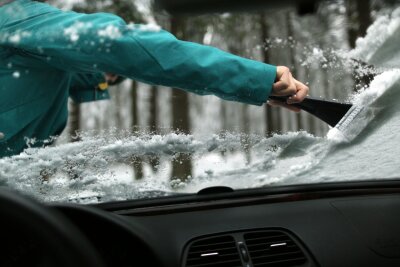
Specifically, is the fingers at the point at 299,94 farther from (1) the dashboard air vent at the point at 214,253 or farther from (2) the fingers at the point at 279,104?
(1) the dashboard air vent at the point at 214,253

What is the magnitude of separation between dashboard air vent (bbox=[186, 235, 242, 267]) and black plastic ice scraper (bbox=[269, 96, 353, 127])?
2.48 ft

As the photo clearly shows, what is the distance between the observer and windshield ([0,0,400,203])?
255 centimetres

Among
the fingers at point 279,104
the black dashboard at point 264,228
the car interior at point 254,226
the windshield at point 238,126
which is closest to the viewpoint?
the car interior at point 254,226

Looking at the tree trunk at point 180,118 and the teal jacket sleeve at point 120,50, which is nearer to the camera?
the teal jacket sleeve at point 120,50

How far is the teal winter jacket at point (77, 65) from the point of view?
2.36 meters

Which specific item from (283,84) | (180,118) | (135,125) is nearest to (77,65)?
(135,125)

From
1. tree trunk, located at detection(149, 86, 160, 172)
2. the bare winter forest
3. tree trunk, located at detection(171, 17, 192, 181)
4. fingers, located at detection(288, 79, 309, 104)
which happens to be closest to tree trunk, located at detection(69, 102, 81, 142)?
the bare winter forest

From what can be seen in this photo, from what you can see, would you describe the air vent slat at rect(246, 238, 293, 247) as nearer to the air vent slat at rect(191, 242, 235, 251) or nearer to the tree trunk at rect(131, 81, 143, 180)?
the air vent slat at rect(191, 242, 235, 251)

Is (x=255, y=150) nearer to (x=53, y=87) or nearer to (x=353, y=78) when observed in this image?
(x=353, y=78)

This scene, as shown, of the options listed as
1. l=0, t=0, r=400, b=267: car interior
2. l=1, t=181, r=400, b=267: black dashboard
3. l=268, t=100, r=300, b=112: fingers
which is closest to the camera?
l=0, t=0, r=400, b=267: car interior

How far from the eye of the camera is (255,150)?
2.83m

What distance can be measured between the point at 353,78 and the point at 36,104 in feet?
5.18

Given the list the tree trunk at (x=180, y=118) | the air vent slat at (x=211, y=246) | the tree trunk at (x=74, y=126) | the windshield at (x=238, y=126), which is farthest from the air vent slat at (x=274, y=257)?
the tree trunk at (x=74, y=126)

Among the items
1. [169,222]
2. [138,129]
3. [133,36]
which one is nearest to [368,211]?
[169,222]
